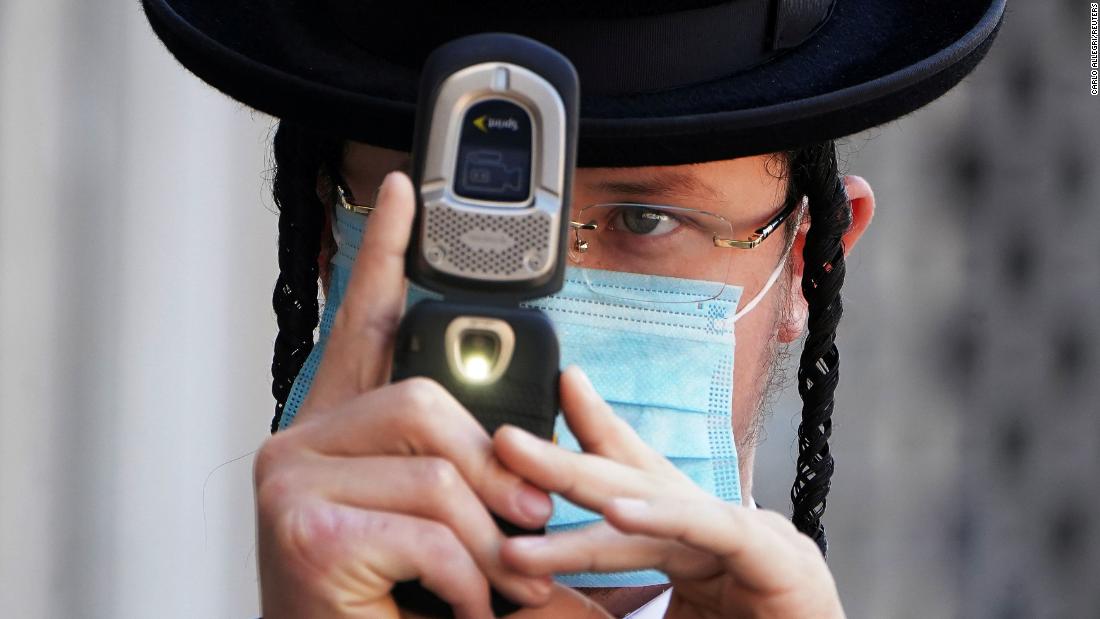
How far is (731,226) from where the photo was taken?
2230 mm

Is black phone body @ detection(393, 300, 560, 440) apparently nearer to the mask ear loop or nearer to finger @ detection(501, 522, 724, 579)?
finger @ detection(501, 522, 724, 579)

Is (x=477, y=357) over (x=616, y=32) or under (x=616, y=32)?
under

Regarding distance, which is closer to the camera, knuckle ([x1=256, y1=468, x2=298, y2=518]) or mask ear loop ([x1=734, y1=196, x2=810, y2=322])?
knuckle ([x1=256, y1=468, x2=298, y2=518])

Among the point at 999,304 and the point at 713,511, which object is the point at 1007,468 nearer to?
the point at 999,304

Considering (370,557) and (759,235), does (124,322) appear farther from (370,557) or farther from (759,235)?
(370,557)

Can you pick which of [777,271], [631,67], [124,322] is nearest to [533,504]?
[631,67]

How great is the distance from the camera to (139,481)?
12.3 ft

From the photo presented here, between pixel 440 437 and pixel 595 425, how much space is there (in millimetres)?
146

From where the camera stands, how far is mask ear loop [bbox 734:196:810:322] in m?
2.27

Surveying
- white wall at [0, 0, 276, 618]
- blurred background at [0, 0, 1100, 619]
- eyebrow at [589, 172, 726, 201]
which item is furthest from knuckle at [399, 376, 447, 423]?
white wall at [0, 0, 276, 618]

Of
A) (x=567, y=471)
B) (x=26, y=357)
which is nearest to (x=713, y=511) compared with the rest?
(x=567, y=471)

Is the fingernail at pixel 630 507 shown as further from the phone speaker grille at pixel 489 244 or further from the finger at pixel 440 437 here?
the phone speaker grille at pixel 489 244

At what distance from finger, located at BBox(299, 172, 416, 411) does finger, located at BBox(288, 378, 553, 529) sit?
5 cm

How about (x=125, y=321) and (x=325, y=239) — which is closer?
(x=325, y=239)
